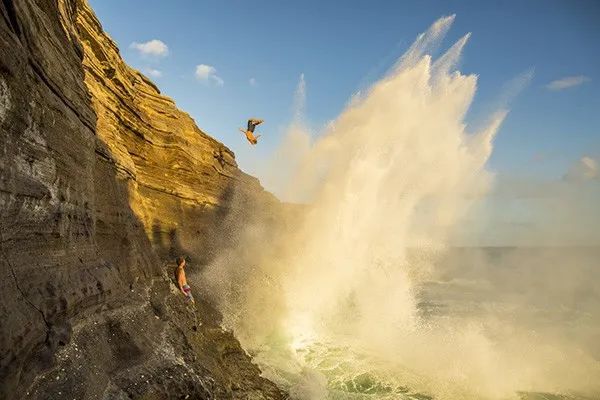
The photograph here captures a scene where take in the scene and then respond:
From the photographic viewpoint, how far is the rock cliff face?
4.37 metres

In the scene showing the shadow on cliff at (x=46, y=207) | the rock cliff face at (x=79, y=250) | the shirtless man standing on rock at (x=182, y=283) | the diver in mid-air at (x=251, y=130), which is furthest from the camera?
the diver in mid-air at (x=251, y=130)

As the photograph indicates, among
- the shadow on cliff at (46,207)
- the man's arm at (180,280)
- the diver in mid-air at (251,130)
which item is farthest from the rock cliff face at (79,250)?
the diver in mid-air at (251,130)

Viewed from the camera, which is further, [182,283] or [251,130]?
[251,130]

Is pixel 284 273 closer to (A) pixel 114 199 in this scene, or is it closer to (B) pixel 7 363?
(A) pixel 114 199

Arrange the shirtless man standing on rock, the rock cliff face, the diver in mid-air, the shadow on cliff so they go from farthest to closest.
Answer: the diver in mid-air
the shirtless man standing on rock
the rock cliff face
the shadow on cliff

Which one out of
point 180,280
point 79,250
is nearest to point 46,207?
point 79,250

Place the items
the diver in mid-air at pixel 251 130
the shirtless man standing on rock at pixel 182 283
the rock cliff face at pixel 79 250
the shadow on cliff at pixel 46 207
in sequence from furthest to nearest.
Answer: the diver in mid-air at pixel 251 130 → the shirtless man standing on rock at pixel 182 283 → the rock cliff face at pixel 79 250 → the shadow on cliff at pixel 46 207

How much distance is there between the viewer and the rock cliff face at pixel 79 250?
4371 millimetres

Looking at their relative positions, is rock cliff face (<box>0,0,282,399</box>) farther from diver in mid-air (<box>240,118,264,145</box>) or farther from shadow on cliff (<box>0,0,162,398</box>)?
diver in mid-air (<box>240,118,264,145</box>)

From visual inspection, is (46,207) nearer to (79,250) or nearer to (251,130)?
(79,250)

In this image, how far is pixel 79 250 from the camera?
21.2 feet

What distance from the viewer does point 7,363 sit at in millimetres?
3752

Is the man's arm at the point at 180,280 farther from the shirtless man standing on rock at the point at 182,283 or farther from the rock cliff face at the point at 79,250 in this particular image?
the rock cliff face at the point at 79,250

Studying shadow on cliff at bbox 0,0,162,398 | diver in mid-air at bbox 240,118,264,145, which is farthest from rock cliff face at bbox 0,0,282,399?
diver in mid-air at bbox 240,118,264,145
